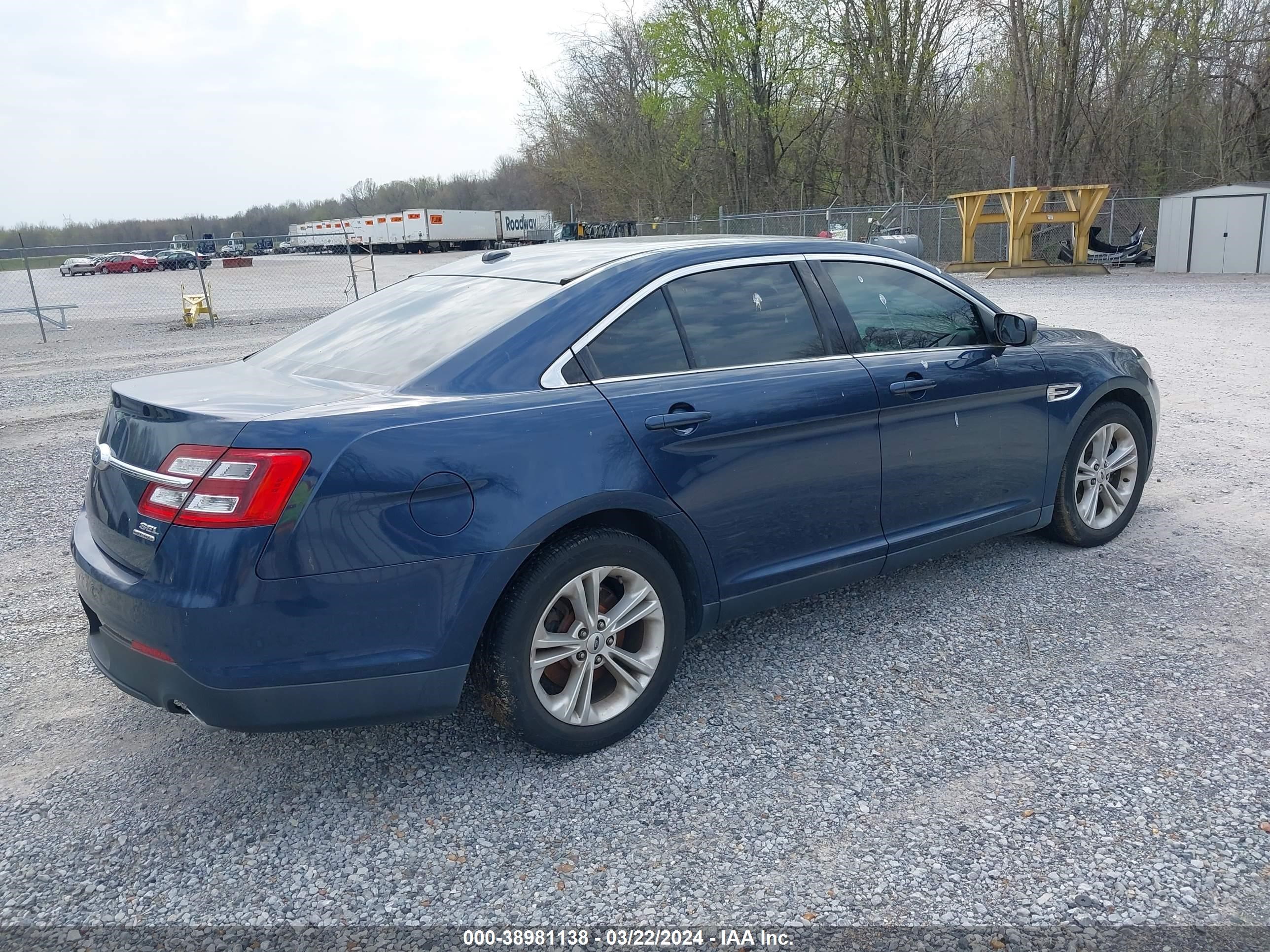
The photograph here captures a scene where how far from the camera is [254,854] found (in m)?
2.76

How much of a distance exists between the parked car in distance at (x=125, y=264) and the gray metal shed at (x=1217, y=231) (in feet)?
121

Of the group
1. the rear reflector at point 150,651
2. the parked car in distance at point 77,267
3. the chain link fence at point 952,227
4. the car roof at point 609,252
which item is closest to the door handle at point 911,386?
the car roof at point 609,252

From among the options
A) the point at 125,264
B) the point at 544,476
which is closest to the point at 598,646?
the point at 544,476

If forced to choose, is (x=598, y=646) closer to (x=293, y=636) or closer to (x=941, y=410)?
(x=293, y=636)

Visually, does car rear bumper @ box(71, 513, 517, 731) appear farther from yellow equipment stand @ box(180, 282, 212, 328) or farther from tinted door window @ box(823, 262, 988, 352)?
yellow equipment stand @ box(180, 282, 212, 328)

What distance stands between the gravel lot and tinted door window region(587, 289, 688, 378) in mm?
1243

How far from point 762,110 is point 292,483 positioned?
133 feet

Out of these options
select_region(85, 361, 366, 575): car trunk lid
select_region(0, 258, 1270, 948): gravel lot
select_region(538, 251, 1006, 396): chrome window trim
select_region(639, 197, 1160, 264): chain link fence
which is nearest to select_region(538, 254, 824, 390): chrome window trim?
select_region(538, 251, 1006, 396): chrome window trim

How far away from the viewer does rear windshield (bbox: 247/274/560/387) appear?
3.23 m

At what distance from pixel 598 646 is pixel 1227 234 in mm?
25793

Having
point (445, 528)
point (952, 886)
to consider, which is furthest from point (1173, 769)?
point (445, 528)

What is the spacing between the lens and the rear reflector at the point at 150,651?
8.78ft

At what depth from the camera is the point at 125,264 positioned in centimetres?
4434

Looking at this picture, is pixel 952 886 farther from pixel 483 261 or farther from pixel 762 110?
pixel 762 110
